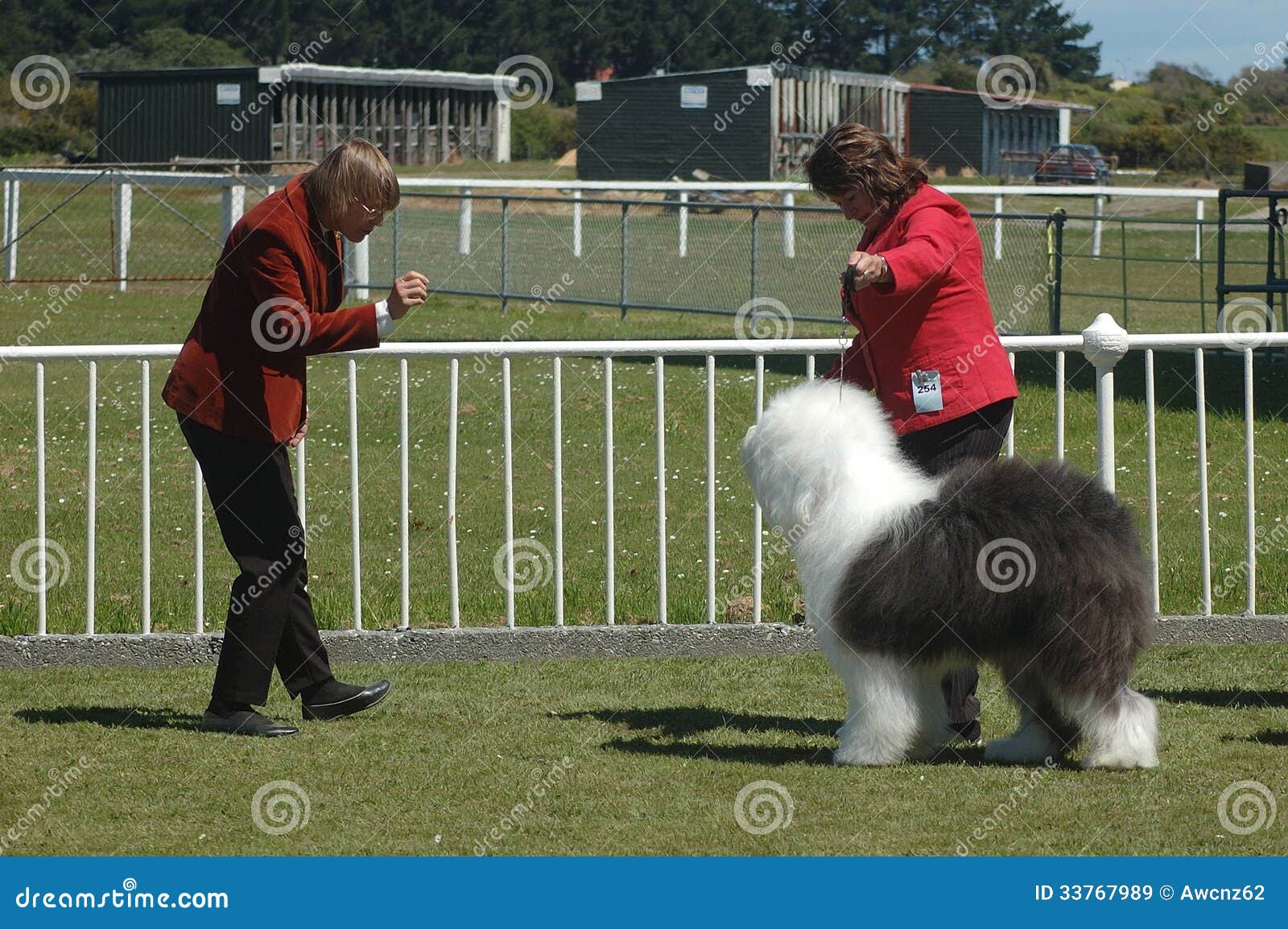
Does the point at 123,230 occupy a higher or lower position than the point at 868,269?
higher

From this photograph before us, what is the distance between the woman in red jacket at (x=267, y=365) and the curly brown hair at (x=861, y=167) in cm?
134

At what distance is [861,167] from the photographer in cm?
478

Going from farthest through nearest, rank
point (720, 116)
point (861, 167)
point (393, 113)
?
1. point (393, 113)
2. point (720, 116)
3. point (861, 167)

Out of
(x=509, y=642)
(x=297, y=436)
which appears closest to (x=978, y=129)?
(x=509, y=642)

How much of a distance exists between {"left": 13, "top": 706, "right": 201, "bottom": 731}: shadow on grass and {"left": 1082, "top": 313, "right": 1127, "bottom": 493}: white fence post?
381cm

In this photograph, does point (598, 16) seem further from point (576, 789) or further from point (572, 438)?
point (576, 789)

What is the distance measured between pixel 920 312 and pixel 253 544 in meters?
2.43

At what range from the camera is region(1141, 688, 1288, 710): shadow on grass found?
19.2 ft

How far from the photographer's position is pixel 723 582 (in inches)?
307

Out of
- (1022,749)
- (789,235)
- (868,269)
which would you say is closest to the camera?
(868,269)

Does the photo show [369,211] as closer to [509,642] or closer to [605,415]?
[605,415]

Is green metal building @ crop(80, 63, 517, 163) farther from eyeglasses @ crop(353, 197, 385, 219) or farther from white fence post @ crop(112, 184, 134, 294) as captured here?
eyeglasses @ crop(353, 197, 385, 219)

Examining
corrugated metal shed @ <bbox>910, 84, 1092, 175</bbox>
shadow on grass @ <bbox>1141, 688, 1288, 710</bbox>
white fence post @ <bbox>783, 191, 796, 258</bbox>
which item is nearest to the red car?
corrugated metal shed @ <bbox>910, 84, 1092, 175</bbox>

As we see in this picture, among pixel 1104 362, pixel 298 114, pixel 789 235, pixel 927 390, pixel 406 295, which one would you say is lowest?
pixel 927 390
